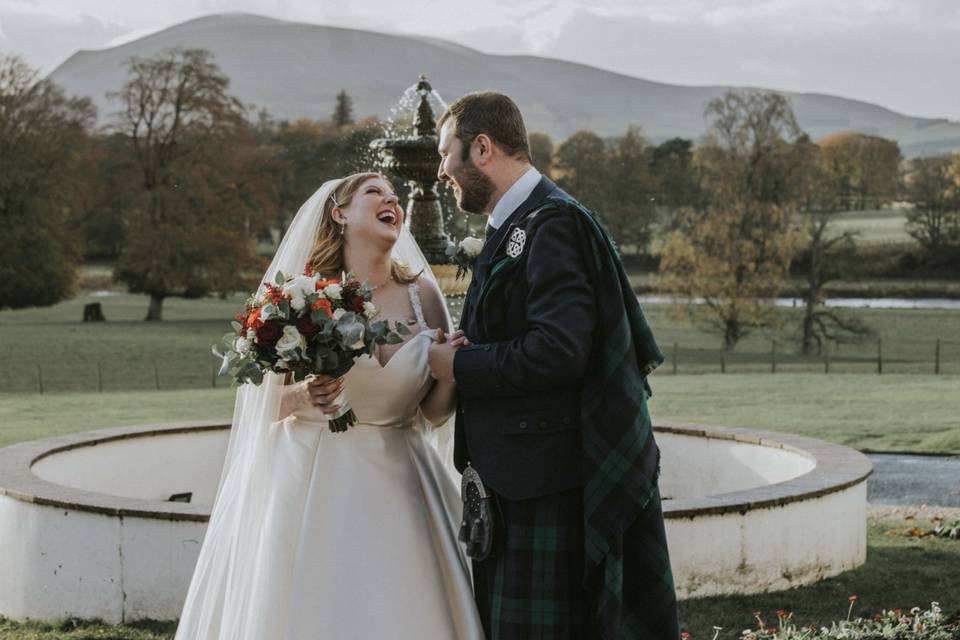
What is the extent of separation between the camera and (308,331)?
3.91m

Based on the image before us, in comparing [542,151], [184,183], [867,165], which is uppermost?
[542,151]

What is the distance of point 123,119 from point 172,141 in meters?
2.36

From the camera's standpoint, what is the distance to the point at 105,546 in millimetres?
6613

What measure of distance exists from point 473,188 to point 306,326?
0.71 metres

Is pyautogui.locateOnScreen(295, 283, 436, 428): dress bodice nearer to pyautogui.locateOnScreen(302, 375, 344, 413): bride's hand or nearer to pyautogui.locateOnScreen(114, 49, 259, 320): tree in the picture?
pyautogui.locateOnScreen(302, 375, 344, 413): bride's hand

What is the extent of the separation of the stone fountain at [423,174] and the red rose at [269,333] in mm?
7530

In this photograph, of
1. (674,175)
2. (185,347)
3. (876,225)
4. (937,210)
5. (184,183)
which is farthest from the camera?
(876,225)

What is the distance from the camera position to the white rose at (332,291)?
3.98m

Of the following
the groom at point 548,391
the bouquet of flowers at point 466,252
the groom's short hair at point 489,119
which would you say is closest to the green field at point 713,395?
the groom at point 548,391

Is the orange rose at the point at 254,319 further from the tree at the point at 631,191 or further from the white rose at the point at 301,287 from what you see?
the tree at the point at 631,191

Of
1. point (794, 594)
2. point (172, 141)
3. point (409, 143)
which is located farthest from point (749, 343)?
point (794, 594)

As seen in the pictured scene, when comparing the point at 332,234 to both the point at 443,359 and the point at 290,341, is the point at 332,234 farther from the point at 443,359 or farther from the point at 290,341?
the point at 443,359

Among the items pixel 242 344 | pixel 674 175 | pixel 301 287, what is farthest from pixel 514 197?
pixel 674 175

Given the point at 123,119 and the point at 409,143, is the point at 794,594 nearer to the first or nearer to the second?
the point at 409,143
